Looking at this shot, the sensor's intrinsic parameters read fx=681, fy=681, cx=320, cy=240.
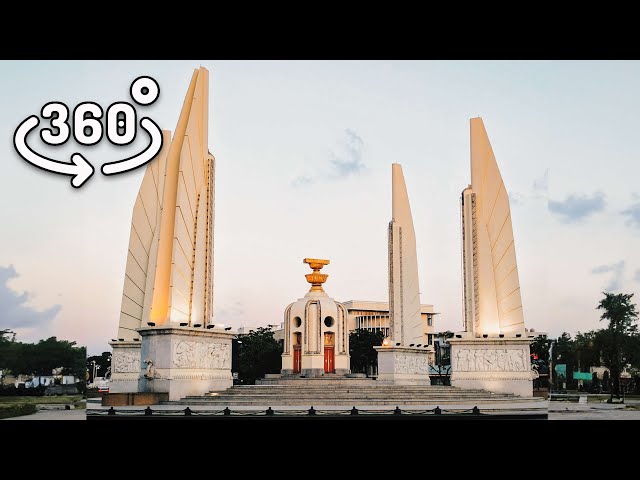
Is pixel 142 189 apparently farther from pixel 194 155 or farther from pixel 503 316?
pixel 503 316

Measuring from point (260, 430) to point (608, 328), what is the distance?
33.0m

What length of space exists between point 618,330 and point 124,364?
86.3ft

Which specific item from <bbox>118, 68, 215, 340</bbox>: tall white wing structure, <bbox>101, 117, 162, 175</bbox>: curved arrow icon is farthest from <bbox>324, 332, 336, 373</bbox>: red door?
<bbox>101, 117, 162, 175</bbox>: curved arrow icon

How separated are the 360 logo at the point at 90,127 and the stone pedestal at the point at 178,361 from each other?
32.5 ft

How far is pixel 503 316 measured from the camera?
23297mm

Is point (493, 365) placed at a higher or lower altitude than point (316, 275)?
lower

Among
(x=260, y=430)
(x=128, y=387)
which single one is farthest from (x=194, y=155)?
Answer: (x=260, y=430)

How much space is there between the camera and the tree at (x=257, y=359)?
45688 millimetres

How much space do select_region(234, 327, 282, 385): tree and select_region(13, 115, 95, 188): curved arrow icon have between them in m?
36.5

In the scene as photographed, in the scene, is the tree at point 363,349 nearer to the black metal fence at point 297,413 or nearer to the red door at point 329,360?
the red door at point 329,360

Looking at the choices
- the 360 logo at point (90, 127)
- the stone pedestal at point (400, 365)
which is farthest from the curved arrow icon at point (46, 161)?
the stone pedestal at point (400, 365)

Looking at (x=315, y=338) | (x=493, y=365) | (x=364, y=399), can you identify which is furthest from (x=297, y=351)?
(x=364, y=399)

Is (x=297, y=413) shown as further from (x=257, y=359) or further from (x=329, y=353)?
(x=257, y=359)

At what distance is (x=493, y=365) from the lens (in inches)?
896
